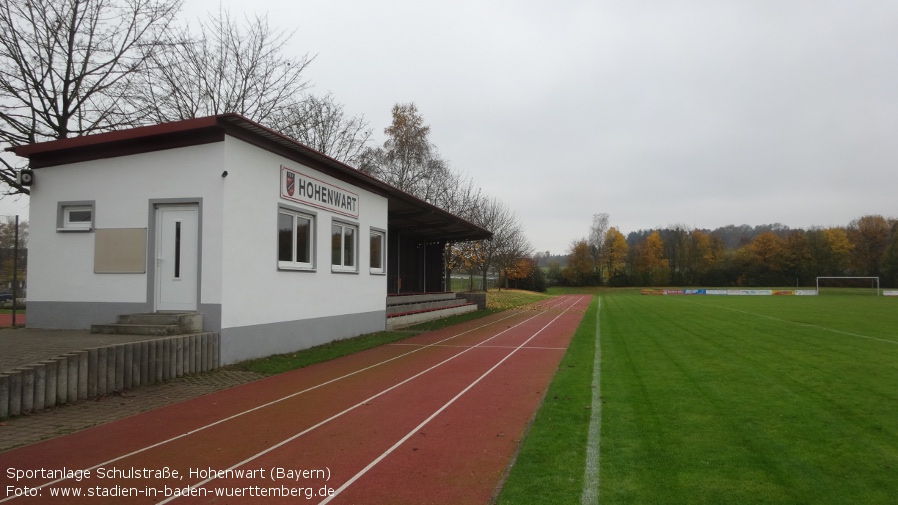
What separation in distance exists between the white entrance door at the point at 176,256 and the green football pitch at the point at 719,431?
773 cm

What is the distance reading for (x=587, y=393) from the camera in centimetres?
890

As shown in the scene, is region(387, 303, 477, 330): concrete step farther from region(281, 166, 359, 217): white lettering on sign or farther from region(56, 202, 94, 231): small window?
region(56, 202, 94, 231): small window

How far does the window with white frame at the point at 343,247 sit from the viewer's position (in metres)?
16.5

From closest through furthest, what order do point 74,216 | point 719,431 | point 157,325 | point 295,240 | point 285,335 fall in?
point 719,431 < point 157,325 < point 74,216 < point 285,335 < point 295,240

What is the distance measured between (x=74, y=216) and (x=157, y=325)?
3.98 meters

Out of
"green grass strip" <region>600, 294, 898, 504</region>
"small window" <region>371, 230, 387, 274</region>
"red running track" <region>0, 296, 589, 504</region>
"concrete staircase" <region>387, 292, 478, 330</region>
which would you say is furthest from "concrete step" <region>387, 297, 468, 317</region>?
"red running track" <region>0, 296, 589, 504</region>

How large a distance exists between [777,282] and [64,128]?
295 ft

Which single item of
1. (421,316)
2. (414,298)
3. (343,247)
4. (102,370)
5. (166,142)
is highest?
(166,142)

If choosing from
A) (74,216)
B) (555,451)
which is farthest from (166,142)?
(555,451)

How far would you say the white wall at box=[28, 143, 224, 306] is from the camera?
11.4m

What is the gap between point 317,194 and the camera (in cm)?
1517

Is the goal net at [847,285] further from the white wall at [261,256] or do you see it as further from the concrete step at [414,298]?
the white wall at [261,256]

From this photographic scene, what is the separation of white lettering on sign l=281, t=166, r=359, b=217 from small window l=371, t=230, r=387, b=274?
2.19 m

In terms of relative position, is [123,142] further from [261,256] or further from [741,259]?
[741,259]
